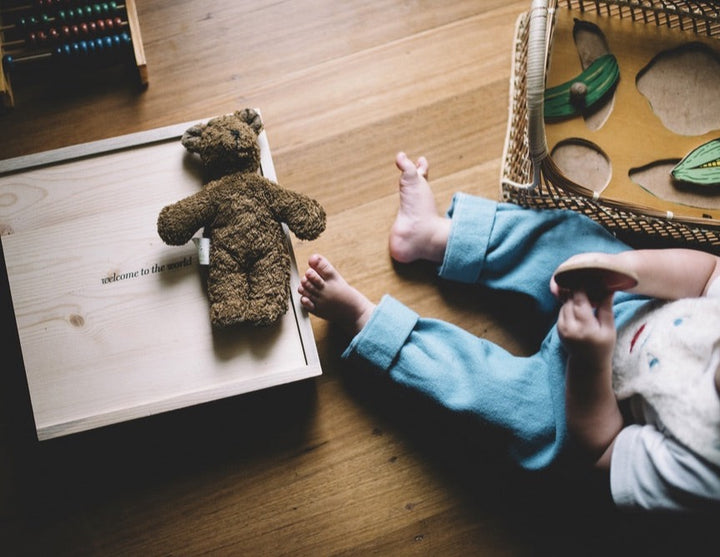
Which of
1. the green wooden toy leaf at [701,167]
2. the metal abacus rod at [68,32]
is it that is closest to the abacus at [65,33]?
the metal abacus rod at [68,32]

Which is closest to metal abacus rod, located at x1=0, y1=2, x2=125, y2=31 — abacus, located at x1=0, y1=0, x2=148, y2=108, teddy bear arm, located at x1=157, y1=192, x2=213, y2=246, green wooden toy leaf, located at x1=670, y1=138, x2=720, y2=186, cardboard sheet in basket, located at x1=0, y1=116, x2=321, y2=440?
abacus, located at x1=0, y1=0, x2=148, y2=108

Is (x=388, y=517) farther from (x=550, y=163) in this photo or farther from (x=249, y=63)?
(x=249, y=63)

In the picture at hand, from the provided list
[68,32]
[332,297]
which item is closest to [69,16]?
[68,32]

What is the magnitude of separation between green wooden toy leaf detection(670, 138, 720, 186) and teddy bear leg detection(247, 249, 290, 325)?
24.1 inches

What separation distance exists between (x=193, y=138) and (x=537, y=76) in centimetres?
46

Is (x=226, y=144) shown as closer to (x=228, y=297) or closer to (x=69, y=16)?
(x=228, y=297)

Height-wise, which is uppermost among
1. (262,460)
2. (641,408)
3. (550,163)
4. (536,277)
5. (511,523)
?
(550,163)

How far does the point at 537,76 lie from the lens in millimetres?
668

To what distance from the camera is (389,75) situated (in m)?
0.98

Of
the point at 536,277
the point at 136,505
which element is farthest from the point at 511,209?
the point at 136,505

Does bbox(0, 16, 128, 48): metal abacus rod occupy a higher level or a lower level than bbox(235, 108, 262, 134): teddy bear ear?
higher

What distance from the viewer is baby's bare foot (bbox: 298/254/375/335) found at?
0.82 metres

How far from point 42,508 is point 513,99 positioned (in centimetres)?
94

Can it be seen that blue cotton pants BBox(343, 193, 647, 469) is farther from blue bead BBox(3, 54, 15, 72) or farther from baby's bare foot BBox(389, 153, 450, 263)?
blue bead BBox(3, 54, 15, 72)
